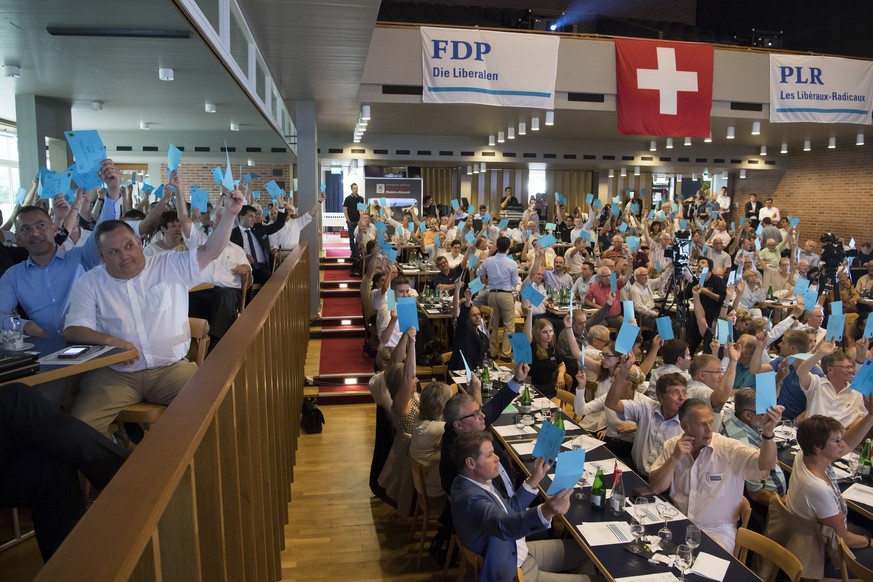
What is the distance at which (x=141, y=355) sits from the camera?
11.1 feet

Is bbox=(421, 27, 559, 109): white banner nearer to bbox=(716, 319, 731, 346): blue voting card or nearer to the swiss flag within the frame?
the swiss flag

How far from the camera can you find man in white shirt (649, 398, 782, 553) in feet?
12.1

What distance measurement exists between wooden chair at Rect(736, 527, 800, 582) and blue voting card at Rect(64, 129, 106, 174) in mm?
4313

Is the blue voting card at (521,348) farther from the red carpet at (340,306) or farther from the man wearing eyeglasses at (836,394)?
the red carpet at (340,306)

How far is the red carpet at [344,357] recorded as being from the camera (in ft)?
27.7

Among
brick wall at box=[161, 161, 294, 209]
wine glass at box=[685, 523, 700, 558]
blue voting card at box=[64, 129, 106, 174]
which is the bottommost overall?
wine glass at box=[685, 523, 700, 558]

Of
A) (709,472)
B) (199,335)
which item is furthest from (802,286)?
(199,335)

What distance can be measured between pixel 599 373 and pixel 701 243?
753cm

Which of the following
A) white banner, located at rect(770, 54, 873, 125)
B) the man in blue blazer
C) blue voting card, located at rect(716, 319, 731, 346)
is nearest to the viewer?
the man in blue blazer

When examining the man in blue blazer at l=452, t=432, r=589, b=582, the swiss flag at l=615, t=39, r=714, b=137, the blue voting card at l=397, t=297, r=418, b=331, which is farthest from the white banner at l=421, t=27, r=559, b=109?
the man in blue blazer at l=452, t=432, r=589, b=582

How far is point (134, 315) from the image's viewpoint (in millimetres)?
3398

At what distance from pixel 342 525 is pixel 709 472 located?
2924mm

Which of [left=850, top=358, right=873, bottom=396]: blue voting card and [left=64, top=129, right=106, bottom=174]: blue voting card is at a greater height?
[left=64, top=129, right=106, bottom=174]: blue voting card

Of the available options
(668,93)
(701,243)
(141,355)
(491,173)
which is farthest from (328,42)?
(491,173)
